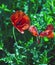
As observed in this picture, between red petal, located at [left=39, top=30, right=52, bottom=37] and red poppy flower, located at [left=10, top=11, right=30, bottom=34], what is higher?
red poppy flower, located at [left=10, top=11, right=30, bottom=34]

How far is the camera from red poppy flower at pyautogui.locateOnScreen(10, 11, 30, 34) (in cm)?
109

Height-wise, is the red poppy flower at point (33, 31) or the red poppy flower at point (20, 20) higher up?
the red poppy flower at point (20, 20)

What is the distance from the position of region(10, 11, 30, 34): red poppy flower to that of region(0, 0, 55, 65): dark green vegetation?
0.13 ft

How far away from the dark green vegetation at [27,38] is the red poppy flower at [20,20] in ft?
0.13

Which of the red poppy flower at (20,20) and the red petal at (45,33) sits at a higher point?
the red poppy flower at (20,20)

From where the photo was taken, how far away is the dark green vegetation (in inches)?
43.4

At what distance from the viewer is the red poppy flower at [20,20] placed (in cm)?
109

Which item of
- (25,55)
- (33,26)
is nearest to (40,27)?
(33,26)

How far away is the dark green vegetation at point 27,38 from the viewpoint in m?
1.10

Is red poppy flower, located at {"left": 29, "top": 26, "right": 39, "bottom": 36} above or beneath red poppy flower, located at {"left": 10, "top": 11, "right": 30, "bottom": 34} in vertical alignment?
beneath

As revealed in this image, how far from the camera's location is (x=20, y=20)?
1.10 meters

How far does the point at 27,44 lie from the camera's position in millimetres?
1112

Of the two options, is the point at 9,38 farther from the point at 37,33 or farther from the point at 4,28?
the point at 37,33

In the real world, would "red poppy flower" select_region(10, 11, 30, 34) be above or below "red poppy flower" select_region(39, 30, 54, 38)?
above
